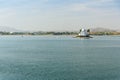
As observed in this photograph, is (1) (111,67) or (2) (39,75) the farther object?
(1) (111,67)

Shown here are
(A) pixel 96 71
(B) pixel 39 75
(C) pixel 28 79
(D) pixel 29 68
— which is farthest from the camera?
(D) pixel 29 68

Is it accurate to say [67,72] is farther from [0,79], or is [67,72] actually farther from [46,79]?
[0,79]

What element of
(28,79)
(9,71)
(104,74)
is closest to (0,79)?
(28,79)

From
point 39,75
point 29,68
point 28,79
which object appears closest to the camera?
point 28,79

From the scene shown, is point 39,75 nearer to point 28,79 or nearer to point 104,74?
point 28,79

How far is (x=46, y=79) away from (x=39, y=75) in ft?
6.86

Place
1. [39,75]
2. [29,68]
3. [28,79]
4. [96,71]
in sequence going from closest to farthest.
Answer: [28,79], [39,75], [96,71], [29,68]

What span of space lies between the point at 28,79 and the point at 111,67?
1055cm

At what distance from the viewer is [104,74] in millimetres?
27250

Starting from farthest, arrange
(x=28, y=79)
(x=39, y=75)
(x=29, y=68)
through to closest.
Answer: (x=29, y=68) → (x=39, y=75) → (x=28, y=79)

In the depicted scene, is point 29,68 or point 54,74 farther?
point 29,68

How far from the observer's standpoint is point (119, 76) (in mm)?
25953

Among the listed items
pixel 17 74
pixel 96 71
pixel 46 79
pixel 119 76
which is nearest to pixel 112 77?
pixel 119 76

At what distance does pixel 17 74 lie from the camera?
27.3 m
